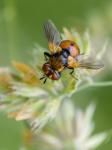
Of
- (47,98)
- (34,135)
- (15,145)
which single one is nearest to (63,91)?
(47,98)

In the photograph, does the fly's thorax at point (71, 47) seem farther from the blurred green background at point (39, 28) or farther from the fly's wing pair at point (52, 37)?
the blurred green background at point (39, 28)

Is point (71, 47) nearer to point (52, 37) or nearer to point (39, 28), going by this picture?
point (52, 37)

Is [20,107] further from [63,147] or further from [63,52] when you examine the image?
[63,147]

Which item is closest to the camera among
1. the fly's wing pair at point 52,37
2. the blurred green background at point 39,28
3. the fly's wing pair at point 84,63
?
the fly's wing pair at point 84,63

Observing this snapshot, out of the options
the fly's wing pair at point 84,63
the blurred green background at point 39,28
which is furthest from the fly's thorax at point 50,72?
the blurred green background at point 39,28

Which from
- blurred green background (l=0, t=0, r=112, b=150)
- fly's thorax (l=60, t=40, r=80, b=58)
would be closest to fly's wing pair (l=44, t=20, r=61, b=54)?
fly's thorax (l=60, t=40, r=80, b=58)

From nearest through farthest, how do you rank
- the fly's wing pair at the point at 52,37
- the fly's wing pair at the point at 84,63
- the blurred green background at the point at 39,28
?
1. the fly's wing pair at the point at 84,63
2. the fly's wing pair at the point at 52,37
3. the blurred green background at the point at 39,28
